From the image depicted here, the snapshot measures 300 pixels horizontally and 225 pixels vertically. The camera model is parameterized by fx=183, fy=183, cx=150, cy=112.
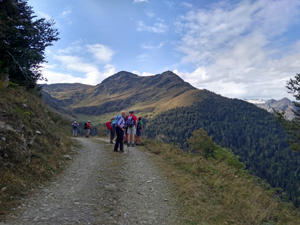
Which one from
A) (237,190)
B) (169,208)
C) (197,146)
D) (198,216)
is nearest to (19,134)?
(169,208)

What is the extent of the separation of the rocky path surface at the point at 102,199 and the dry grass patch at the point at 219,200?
1.84ft

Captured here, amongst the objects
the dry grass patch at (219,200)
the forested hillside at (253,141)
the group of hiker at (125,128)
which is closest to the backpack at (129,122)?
the group of hiker at (125,128)

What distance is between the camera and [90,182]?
22.0ft

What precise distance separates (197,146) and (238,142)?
472ft

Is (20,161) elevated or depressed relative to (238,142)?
elevated

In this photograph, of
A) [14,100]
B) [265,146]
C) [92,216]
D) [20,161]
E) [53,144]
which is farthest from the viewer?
[265,146]

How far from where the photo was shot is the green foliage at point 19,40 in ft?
35.3

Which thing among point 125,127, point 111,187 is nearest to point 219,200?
point 111,187

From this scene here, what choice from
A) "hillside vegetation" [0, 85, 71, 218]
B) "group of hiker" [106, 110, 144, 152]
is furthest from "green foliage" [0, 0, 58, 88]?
"group of hiker" [106, 110, 144, 152]

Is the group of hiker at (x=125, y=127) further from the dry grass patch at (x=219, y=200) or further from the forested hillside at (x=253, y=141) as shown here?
the forested hillside at (x=253, y=141)

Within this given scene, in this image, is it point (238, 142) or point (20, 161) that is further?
point (238, 142)

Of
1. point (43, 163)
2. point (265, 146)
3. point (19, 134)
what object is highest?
point (19, 134)

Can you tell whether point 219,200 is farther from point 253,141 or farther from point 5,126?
point 253,141

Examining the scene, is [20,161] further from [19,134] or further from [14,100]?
[14,100]
